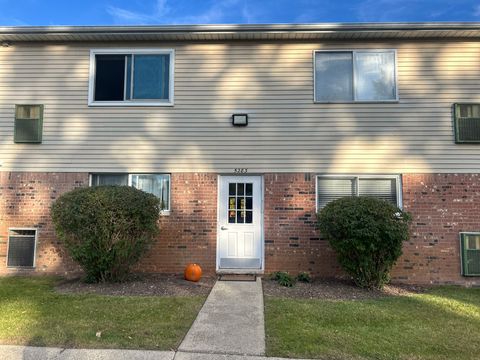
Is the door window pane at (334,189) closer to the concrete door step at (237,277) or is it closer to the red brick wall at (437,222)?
the red brick wall at (437,222)

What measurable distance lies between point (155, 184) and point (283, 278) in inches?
133

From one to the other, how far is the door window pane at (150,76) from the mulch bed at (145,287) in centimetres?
393

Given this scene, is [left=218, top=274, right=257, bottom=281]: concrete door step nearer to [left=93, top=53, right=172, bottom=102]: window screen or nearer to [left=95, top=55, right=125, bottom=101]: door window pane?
[left=93, top=53, right=172, bottom=102]: window screen

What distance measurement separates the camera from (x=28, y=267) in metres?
8.57

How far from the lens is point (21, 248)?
8633mm

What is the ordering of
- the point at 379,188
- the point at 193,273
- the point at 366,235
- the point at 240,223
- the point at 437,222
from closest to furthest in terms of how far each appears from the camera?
the point at 366,235, the point at 193,273, the point at 437,222, the point at 379,188, the point at 240,223

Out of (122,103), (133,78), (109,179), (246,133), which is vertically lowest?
(109,179)

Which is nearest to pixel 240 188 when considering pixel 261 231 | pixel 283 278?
pixel 261 231

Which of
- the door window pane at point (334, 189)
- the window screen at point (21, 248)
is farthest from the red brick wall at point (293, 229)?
the window screen at point (21, 248)

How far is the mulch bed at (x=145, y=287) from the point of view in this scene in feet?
22.6

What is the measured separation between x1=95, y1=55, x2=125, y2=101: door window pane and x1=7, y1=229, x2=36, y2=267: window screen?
3319 millimetres

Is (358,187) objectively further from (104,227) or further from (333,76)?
(104,227)

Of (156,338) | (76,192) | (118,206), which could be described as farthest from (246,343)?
(76,192)

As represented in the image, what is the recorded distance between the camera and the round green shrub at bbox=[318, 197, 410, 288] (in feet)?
23.2
